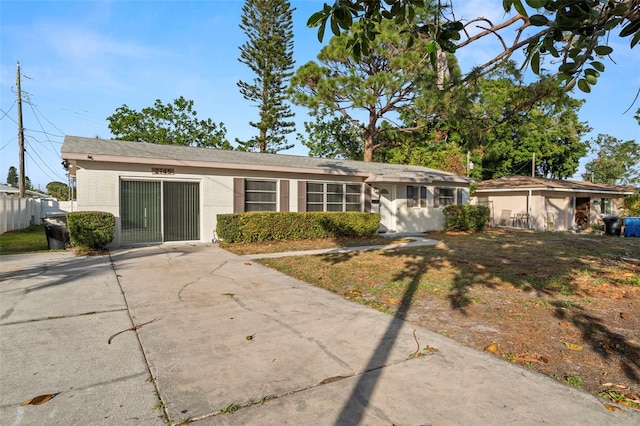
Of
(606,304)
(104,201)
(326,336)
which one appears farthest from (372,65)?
(326,336)

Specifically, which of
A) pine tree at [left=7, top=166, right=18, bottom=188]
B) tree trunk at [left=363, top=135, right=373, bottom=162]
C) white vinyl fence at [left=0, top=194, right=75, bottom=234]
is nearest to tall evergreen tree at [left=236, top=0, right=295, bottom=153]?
tree trunk at [left=363, top=135, right=373, bottom=162]

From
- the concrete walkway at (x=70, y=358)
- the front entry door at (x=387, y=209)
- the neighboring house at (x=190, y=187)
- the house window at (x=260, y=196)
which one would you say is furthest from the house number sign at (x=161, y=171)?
the front entry door at (x=387, y=209)

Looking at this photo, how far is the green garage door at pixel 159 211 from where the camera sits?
35.7 ft

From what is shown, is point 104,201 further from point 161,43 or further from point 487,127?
point 487,127

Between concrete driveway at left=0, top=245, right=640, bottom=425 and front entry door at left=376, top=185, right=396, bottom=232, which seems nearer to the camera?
concrete driveway at left=0, top=245, right=640, bottom=425

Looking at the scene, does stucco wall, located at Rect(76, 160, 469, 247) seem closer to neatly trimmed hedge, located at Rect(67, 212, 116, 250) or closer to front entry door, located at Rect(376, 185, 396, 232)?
front entry door, located at Rect(376, 185, 396, 232)

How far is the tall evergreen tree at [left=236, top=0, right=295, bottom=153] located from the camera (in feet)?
90.7

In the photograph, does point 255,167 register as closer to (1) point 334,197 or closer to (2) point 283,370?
(1) point 334,197

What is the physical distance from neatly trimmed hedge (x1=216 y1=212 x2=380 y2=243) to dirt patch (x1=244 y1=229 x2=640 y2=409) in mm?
3116

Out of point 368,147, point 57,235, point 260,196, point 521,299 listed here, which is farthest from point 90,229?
point 368,147

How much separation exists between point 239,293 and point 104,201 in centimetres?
708

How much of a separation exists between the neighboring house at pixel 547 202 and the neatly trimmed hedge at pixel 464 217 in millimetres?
5561

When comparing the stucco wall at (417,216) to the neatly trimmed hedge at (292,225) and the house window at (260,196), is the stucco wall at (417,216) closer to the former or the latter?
the neatly trimmed hedge at (292,225)

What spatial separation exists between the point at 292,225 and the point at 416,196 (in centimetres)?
678
